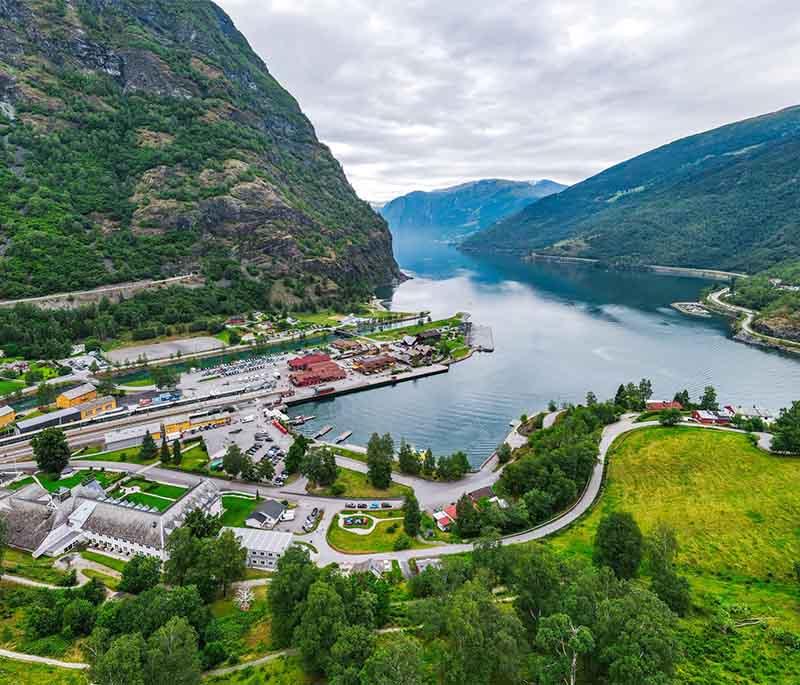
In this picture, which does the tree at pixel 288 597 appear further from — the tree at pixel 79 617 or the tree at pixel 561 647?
the tree at pixel 561 647

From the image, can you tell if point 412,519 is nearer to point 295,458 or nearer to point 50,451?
point 295,458

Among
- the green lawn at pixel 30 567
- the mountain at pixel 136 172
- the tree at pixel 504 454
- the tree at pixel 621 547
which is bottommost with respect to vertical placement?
the tree at pixel 504 454

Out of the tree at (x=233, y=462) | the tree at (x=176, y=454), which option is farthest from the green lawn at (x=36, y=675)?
the tree at (x=176, y=454)

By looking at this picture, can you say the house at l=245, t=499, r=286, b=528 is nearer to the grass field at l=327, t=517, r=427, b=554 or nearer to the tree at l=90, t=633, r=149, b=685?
the grass field at l=327, t=517, r=427, b=554

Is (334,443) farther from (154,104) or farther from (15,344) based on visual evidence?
(154,104)

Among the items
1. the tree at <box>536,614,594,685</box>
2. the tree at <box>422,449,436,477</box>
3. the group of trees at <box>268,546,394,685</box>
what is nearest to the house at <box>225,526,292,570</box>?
the group of trees at <box>268,546,394,685</box>

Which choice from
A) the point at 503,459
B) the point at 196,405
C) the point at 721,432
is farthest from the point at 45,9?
the point at 721,432
